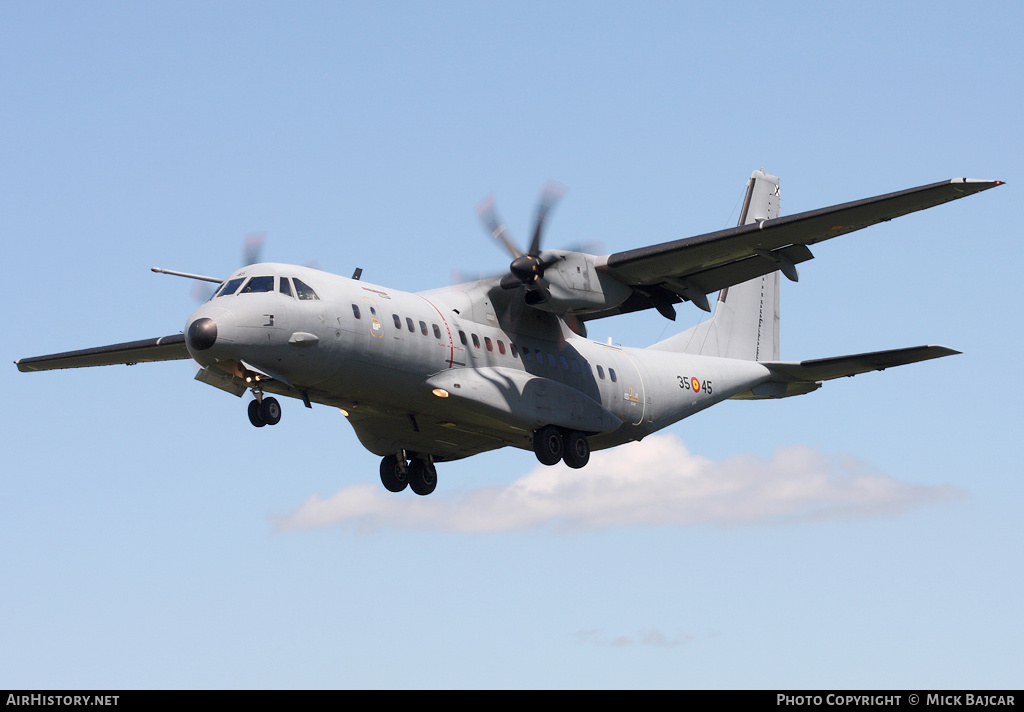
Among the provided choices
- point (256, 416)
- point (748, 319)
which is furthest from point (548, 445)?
point (748, 319)

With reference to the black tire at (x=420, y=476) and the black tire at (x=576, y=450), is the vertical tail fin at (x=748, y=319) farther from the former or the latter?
the black tire at (x=420, y=476)

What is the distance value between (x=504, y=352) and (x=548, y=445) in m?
1.69

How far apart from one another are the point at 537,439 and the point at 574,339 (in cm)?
219

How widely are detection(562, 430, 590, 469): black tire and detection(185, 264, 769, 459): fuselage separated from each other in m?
0.19

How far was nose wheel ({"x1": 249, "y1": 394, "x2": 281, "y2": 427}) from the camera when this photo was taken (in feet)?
57.7

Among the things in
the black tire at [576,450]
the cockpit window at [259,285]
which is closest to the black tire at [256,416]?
the cockpit window at [259,285]

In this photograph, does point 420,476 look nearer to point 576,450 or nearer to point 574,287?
point 576,450

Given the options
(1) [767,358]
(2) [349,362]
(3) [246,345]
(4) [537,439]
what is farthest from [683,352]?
(3) [246,345]

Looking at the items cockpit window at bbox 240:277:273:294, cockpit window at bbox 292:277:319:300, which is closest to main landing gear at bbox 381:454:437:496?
cockpit window at bbox 292:277:319:300

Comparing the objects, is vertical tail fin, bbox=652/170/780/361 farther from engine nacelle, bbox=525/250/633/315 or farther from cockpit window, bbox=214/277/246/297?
cockpit window, bbox=214/277/246/297

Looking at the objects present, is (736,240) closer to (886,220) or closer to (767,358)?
(886,220)

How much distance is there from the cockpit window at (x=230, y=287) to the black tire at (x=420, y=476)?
5.38m

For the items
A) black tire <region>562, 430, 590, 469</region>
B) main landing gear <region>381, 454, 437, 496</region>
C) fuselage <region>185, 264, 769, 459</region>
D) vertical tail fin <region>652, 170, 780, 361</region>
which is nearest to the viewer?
fuselage <region>185, 264, 769, 459</region>

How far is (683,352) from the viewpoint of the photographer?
24875 millimetres
